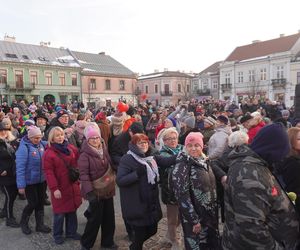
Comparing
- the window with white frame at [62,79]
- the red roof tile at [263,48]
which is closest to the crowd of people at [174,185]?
the window with white frame at [62,79]

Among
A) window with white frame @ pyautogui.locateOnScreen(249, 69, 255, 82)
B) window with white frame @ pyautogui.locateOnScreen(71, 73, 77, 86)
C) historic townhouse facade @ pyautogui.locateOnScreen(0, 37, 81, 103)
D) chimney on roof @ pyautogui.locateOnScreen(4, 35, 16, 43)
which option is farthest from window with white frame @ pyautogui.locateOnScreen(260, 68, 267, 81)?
chimney on roof @ pyautogui.locateOnScreen(4, 35, 16, 43)

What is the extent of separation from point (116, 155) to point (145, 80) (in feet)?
191

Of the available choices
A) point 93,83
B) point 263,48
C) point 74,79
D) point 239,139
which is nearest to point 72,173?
point 239,139

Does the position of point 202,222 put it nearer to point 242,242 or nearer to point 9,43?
point 242,242

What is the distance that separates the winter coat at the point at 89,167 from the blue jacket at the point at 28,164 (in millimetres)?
1118

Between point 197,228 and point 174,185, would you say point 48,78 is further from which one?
point 197,228

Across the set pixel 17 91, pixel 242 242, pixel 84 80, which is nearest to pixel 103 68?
pixel 84 80

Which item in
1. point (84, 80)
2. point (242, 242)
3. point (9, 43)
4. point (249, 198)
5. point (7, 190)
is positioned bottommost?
point (7, 190)

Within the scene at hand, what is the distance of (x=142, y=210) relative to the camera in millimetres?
3318

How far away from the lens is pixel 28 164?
4453 mm

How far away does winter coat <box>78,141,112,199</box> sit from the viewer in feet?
12.1

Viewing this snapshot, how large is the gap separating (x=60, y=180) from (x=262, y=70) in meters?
44.8

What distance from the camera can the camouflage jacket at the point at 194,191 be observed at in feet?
9.90

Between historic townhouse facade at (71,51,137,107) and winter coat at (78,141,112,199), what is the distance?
37647 mm
